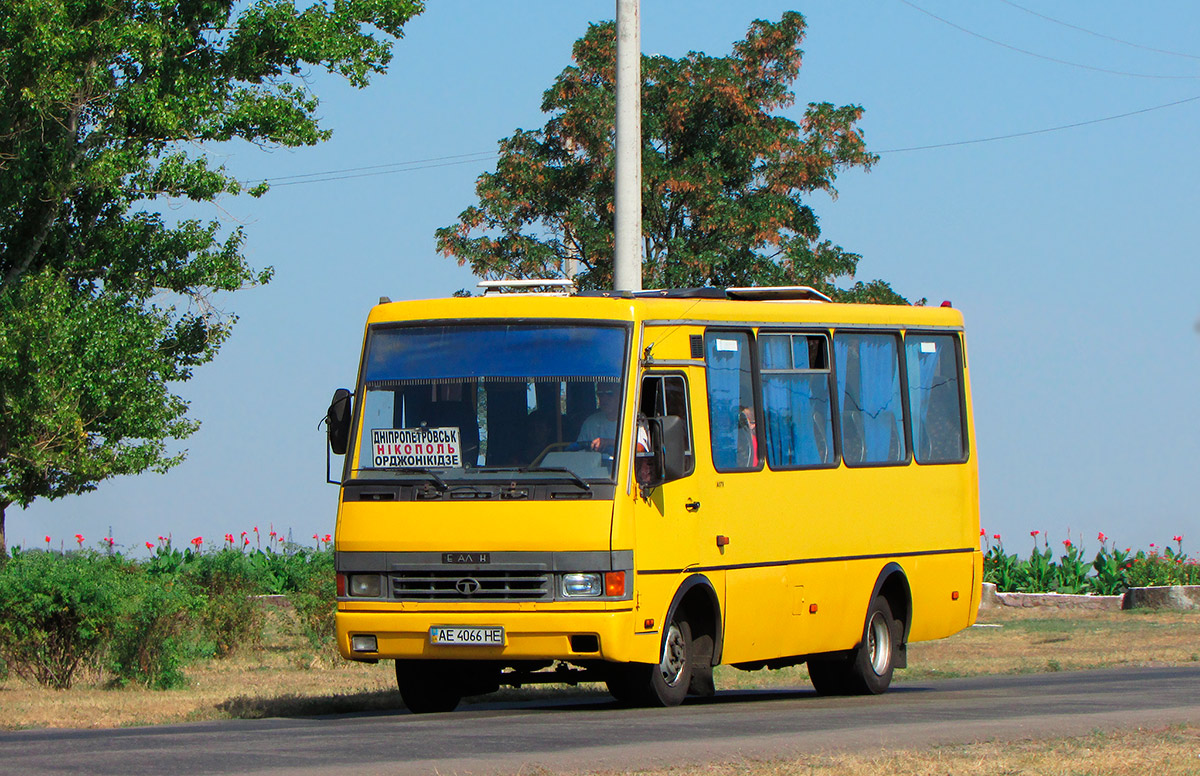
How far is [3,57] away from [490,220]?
919 cm

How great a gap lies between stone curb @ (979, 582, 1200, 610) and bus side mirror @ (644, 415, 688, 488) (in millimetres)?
18243

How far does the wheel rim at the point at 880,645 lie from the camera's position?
16.8m

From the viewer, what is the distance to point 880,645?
1695cm

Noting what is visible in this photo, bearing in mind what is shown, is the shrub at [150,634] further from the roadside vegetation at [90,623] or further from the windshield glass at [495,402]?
the windshield glass at [495,402]

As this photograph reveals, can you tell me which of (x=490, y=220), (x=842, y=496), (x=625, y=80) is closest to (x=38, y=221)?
(x=490, y=220)

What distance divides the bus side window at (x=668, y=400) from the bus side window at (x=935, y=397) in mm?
3788

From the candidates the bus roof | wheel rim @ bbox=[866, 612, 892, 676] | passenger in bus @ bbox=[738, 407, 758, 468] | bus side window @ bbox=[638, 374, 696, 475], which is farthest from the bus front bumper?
wheel rim @ bbox=[866, 612, 892, 676]

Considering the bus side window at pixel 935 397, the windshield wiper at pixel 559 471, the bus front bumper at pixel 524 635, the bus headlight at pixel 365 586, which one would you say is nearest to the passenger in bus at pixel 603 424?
the windshield wiper at pixel 559 471

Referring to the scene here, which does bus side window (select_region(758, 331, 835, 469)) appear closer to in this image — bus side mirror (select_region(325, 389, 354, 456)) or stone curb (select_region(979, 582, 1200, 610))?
bus side mirror (select_region(325, 389, 354, 456))

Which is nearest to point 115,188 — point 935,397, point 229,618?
point 229,618

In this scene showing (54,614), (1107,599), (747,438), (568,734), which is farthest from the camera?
(1107,599)

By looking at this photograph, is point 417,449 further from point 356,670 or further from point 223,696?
point 356,670

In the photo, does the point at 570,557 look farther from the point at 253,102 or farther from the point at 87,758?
the point at 253,102

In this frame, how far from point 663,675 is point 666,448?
1882 millimetres
